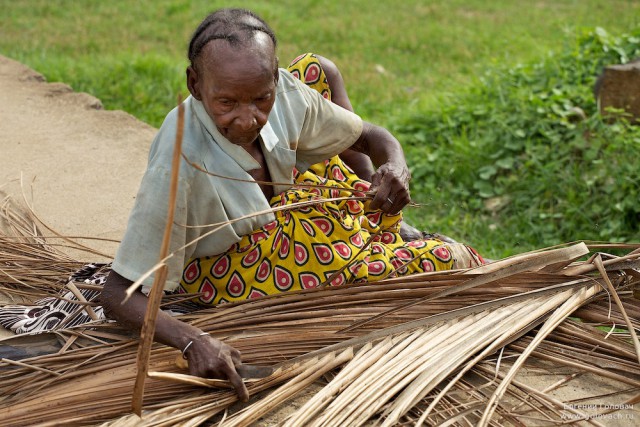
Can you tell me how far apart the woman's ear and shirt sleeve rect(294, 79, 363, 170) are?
0.40 meters

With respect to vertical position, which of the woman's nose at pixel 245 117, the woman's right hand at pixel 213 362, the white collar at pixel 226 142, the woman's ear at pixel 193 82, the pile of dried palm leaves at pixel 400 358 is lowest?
the pile of dried palm leaves at pixel 400 358

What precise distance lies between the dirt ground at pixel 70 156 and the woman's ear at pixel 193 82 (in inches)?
38.1

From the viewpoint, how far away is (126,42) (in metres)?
6.70

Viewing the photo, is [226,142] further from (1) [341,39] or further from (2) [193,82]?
(1) [341,39]

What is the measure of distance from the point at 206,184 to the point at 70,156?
212 cm

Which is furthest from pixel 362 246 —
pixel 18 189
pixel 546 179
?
pixel 546 179

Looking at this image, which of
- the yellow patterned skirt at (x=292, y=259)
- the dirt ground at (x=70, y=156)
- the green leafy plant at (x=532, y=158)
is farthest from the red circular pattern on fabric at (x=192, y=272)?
the green leafy plant at (x=532, y=158)

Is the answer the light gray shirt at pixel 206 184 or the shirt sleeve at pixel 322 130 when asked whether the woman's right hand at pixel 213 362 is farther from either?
the shirt sleeve at pixel 322 130

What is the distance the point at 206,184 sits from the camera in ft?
6.96

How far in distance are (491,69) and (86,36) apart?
10.6 ft

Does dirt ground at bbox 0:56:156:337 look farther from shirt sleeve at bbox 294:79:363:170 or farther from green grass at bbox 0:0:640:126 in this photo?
shirt sleeve at bbox 294:79:363:170

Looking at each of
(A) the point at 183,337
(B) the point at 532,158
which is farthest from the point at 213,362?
(B) the point at 532,158

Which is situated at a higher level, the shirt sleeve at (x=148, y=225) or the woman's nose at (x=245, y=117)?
the woman's nose at (x=245, y=117)

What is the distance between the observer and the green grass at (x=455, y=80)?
4.26 metres
